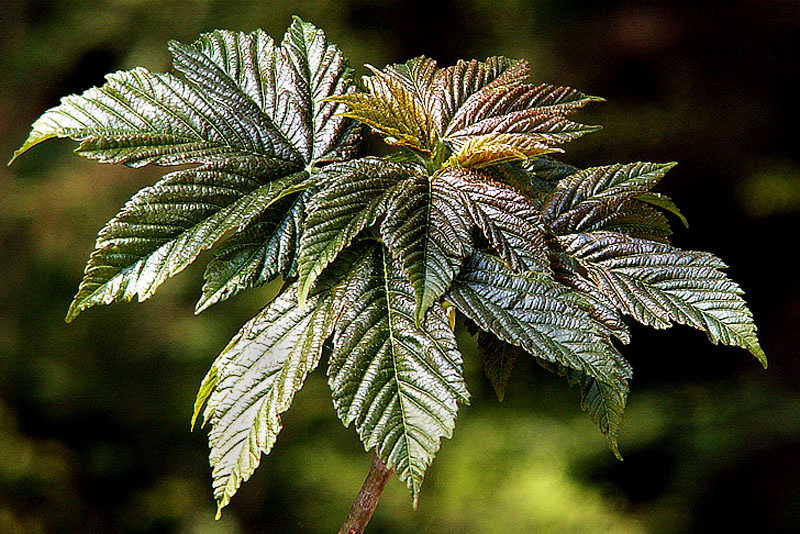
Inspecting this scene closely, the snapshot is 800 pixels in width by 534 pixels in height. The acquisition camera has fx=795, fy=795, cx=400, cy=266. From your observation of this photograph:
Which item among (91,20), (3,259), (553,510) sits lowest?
(553,510)

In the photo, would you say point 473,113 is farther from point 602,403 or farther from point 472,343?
point 472,343

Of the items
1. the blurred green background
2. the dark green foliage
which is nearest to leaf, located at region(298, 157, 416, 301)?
the dark green foliage

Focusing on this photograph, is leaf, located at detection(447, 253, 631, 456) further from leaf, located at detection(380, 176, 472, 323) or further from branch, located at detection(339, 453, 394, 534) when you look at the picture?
Answer: branch, located at detection(339, 453, 394, 534)

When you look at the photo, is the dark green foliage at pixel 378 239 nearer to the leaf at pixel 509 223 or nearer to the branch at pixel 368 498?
the leaf at pixel 509 223

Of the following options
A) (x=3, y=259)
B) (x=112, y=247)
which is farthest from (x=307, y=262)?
(x=3, y=259)

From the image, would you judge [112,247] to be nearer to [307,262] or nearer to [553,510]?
[307,262]
